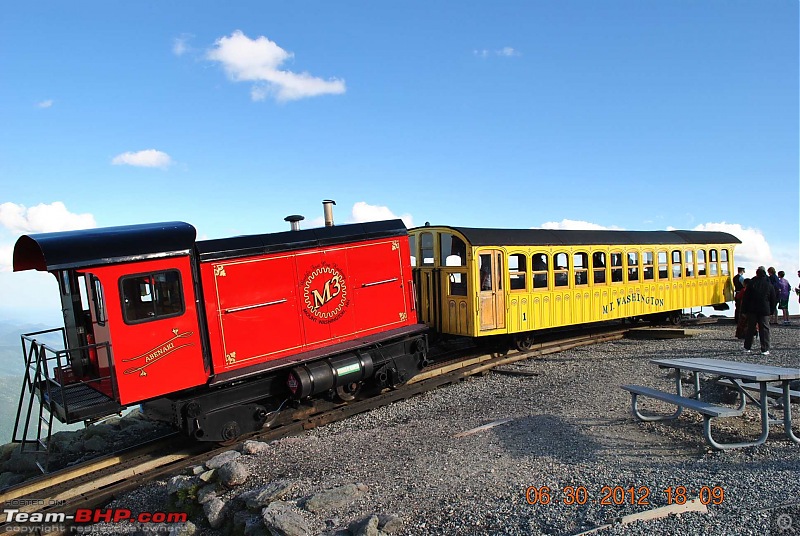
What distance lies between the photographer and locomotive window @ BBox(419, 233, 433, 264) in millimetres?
11902

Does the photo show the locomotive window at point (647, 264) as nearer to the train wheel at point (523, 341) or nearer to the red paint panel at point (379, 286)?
the train wheel at point (523, 341)

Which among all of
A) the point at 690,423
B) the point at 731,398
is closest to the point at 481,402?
the point at 690,423

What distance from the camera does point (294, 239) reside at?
26.4 feet

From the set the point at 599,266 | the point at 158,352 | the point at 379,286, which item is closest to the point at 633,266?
the point at 599,266

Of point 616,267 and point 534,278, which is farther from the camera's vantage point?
point 616,267

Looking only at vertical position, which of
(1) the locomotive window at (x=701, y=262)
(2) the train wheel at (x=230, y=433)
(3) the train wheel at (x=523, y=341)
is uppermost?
(1) the locomotive window at (x=701, y=262)

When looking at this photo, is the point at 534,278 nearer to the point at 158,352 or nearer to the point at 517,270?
the point at 517,270

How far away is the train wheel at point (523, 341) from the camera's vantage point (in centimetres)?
1219

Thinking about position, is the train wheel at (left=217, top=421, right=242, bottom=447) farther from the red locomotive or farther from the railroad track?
the railroad track

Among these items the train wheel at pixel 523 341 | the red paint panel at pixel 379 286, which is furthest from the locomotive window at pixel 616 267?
the red paint panel at pixel 379 286

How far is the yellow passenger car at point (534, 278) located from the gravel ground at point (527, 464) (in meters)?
2.64

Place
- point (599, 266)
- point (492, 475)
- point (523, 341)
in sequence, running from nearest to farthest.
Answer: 1. point (492, 475)
2. point (523, 341)
3. point (599, 266)

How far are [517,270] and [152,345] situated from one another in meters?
8.04

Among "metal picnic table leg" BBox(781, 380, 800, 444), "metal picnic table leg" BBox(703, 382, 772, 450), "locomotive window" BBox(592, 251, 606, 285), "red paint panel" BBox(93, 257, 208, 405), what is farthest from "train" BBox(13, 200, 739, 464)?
"metal picnic table leg" BBox(781, 380, 800, 444)
